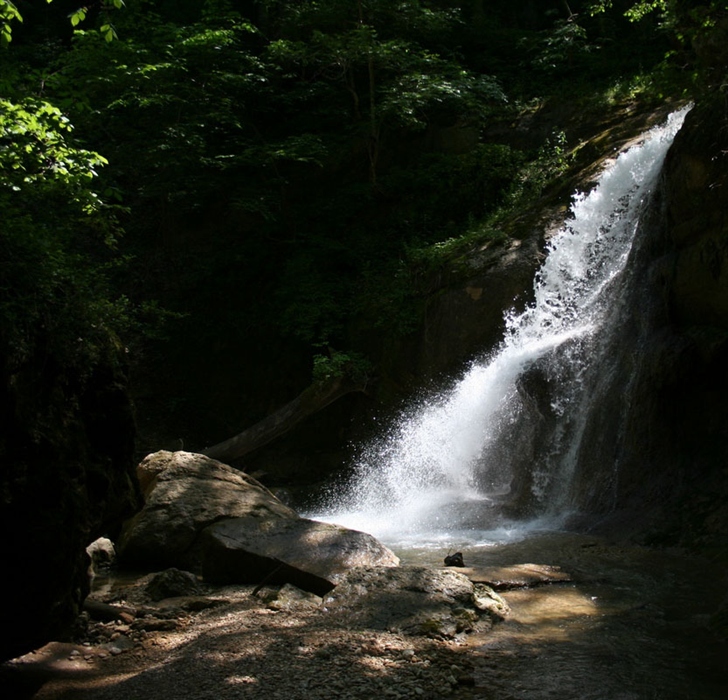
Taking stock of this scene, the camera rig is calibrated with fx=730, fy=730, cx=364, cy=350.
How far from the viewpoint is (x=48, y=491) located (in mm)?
3896

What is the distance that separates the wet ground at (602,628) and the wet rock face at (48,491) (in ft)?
7.84

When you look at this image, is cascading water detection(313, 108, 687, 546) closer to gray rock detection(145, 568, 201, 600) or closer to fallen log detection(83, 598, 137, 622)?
gray rock detection(145, 568, 201, 600)

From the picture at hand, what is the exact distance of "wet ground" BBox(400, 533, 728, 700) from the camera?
3912 millimetres

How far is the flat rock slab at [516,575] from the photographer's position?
5.85 meters

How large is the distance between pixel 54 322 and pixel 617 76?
1580 cm

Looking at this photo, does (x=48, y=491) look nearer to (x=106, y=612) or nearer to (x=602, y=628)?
(x=106, y=612)

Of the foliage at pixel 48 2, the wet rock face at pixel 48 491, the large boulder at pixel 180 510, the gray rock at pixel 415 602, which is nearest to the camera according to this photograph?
the wet rock face at pixel 48 491

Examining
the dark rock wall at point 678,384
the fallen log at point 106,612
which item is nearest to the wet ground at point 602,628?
the dark rock wall at point 678,384

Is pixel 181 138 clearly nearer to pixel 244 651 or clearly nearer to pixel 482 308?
pixel 482 308

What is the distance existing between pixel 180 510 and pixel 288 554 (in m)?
1.80

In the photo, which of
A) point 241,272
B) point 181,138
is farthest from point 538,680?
point 241,272

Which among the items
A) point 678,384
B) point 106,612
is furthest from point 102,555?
point 678,384

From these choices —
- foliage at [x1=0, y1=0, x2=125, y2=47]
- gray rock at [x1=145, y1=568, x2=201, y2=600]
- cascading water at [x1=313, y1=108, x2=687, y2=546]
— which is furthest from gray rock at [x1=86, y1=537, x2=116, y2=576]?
foliage at [x1=0, y1=0, x2=125, y2=47]

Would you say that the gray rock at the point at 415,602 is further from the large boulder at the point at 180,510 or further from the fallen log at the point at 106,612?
the large boulder at the point at 180,510
